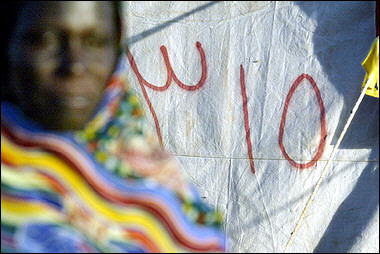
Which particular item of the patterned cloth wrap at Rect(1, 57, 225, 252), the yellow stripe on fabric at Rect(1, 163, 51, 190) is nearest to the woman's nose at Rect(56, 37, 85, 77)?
the patterned cloth wrap at Rect(1, 57, 225, 252)

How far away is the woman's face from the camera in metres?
1.32

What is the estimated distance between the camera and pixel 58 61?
52.0 inches

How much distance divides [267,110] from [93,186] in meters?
2.29

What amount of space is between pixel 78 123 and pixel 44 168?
5.3 inches

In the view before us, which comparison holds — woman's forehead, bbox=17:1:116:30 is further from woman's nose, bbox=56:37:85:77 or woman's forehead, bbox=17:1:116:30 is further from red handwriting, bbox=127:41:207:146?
red handwriting, bbox=127:41:207:146

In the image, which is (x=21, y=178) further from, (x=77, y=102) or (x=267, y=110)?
(x=267, y=110)

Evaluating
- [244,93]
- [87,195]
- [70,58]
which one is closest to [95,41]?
[70,58]

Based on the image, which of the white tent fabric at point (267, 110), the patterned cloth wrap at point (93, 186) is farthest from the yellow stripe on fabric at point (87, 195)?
the white tent fabric at point (267, 110)

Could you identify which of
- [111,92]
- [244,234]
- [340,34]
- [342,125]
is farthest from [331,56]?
[111,92]

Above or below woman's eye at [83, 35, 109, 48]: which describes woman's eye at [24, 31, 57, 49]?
below

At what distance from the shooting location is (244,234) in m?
3.72

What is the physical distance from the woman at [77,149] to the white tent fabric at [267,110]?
214 cm

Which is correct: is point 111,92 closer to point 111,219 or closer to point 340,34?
point 111,219

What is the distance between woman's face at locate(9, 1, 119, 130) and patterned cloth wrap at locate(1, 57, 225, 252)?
5 cm
